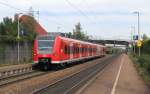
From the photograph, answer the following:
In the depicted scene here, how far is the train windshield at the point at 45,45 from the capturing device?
35.8m

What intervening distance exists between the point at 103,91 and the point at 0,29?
53.1 meters

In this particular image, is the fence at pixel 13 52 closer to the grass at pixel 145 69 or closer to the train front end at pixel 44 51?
the train front end at pixel 44 51

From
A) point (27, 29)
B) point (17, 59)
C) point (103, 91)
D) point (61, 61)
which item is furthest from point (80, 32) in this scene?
point (103, 91)

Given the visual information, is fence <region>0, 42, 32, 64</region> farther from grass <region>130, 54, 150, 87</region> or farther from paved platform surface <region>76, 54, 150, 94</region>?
paved platform surface <region>76, 54, 150, 94</region>

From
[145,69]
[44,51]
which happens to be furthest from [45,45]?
[145,69]

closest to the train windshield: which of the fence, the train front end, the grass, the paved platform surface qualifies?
the train front end

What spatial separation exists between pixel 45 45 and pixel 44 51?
622 millimetres

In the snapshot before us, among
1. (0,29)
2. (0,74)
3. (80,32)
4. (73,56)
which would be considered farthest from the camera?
(80,32)

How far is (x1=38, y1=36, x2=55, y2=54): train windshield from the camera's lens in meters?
35.8

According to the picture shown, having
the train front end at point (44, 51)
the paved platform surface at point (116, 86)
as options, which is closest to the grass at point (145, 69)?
the paved platform surface at point (116, 86)

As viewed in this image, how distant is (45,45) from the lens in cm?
3603

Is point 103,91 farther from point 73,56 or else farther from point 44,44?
point 73,56

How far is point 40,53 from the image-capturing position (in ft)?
117

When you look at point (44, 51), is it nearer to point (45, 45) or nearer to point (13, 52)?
point (45, 45)
